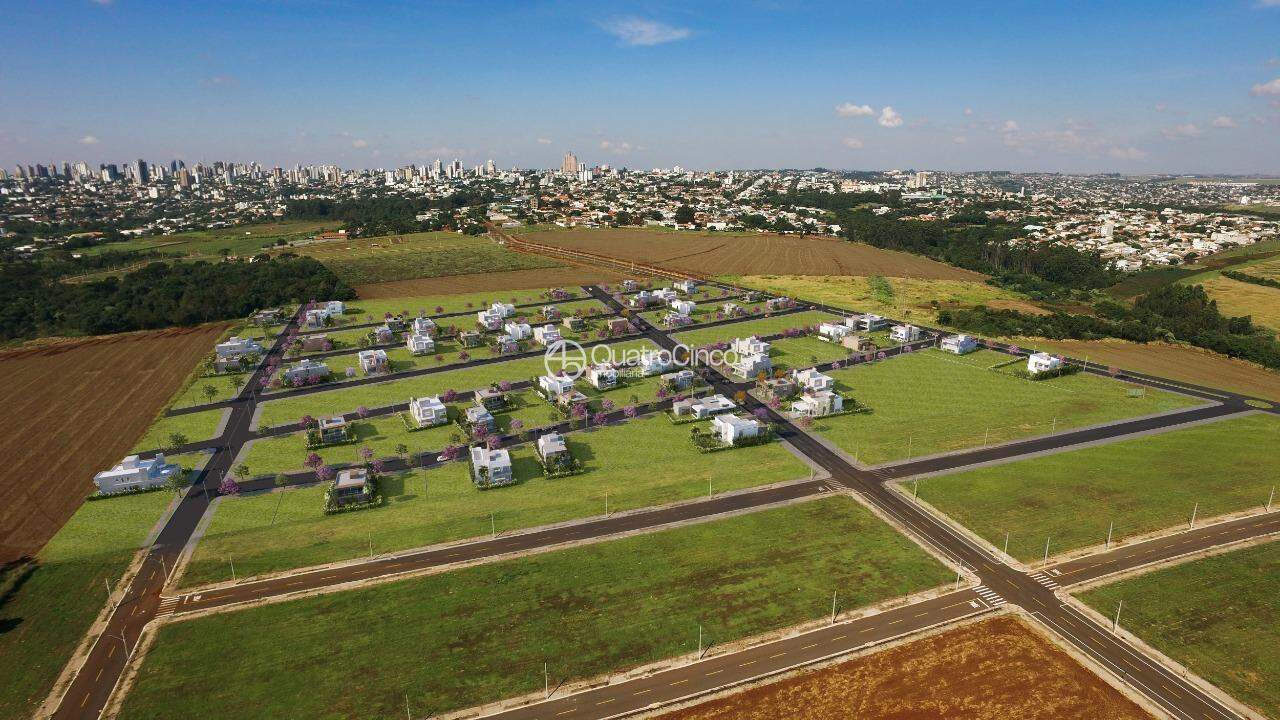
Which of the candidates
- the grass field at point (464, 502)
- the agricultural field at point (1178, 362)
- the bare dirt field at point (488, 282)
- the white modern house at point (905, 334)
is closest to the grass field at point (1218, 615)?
the grass field at point (464, 502)

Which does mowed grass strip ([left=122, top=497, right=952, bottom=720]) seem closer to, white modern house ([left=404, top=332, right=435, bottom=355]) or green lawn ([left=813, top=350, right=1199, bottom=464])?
green lawn ([left=813, top=350, right=1199, bottom=464])

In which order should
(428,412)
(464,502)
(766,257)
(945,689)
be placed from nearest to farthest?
(945,689), (464,502), (428,412), (766,257)

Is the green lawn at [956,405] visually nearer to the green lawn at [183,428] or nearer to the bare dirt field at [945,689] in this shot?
the bare dirt field at [945,689]

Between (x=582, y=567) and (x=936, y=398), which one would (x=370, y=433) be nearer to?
(x=582, y=567)

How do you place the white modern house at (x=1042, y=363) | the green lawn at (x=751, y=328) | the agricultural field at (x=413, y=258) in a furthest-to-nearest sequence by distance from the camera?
the agricultural field at (x=413, y=258), the green lawn at (x=751, y=328), the white modern house at (x=1042, y=363)

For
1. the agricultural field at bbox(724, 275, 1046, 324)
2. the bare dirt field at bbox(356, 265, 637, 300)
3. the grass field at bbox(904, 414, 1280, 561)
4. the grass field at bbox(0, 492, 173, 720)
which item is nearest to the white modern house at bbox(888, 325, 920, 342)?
the agricultural field at bbox(724, 275, 1046, 324)

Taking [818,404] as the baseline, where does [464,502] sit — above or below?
below

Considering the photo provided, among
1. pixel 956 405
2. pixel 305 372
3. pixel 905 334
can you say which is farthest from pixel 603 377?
pixel 905 334

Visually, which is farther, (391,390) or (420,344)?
(420,344)

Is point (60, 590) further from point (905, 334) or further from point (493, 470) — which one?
point (905, 334)
